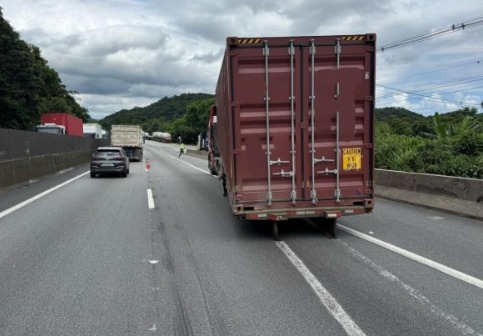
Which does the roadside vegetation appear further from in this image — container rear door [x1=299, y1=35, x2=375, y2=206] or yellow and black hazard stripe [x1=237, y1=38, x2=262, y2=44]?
yellow and black hazard stripe [x1=237, y1=38, x2=262, y2=44]

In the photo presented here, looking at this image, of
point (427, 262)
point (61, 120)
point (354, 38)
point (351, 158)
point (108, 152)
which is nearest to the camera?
point (427, 262)

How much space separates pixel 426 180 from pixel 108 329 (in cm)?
936

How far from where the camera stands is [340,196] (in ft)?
26.9

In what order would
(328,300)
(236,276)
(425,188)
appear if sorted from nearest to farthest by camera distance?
(328,300) < (236,276) < (425,188)

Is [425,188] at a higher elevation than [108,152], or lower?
lower

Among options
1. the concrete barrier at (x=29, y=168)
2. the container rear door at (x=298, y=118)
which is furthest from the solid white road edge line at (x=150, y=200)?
the container rear door at (x=298, y=118)

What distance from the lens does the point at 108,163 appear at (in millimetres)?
23125

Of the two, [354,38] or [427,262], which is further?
[354,38]

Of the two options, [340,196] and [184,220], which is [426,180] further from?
[184,220]

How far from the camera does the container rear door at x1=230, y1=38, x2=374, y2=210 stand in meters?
7.98

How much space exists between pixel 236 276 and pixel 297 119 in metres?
3.06

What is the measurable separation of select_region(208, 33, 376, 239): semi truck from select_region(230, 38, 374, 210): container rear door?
0.02 m

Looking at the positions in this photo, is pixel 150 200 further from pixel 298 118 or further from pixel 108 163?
pixel 108 163

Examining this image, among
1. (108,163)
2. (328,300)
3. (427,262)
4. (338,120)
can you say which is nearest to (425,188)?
(338,120)
